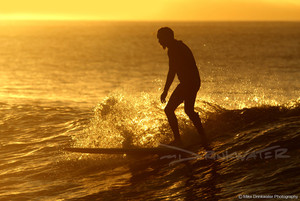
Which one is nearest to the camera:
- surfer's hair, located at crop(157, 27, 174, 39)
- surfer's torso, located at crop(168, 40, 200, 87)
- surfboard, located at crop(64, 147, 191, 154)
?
surfer's hair, located at crop(157, 27, 174, 39)

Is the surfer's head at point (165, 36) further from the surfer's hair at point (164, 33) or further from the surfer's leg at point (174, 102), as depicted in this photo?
the surfer's leg at point (174, 102)

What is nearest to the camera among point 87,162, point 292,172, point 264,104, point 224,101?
point 292,172

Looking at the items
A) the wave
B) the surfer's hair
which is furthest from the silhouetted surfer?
the wave

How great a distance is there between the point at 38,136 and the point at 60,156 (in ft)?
8.69

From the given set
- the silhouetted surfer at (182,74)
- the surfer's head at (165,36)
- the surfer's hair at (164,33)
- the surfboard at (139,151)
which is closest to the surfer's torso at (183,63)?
the silhouetted surfer at (182,74)

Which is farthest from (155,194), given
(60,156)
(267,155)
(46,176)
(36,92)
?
(36,92)

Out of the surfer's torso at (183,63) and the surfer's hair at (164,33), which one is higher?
the surfer's hair at (164,33)

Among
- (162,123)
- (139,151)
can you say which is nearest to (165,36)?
(139,151)

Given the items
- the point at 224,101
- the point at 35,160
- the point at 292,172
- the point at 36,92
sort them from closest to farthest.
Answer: the point at 292,172 → the point at 35,160 → the point at 224,101 → the point at 36,92

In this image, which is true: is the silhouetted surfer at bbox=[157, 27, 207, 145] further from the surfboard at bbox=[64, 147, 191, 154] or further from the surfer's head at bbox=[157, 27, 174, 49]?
the surfboard at bbox=[64, 147, 191, 154]

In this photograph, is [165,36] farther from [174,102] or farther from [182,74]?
[174,102]

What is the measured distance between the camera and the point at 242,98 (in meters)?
20.4

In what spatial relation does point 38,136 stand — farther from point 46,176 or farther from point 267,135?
point 267,135

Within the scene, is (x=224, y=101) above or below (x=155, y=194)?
above
